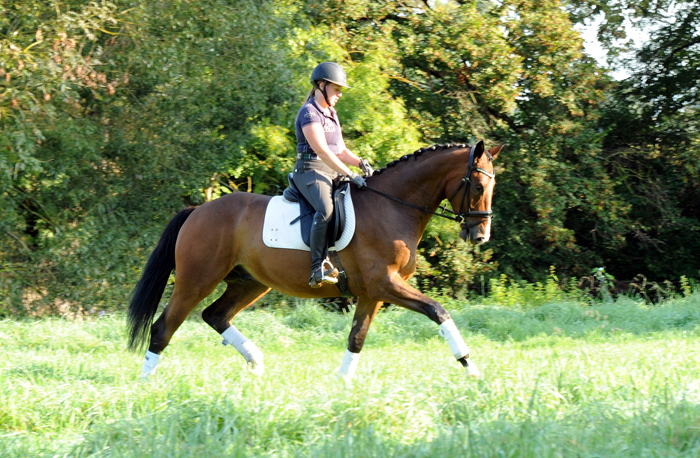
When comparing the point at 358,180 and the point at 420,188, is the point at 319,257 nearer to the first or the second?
the point at 358,180

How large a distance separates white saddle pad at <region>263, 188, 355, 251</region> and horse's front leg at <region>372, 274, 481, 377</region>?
1.75 ft

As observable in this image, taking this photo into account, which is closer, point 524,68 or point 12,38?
point 12,38

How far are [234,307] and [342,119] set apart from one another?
24.4ft

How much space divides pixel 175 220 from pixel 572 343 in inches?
181

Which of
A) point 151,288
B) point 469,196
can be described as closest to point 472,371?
point 469,196

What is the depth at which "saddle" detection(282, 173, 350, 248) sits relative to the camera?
5.68 meters

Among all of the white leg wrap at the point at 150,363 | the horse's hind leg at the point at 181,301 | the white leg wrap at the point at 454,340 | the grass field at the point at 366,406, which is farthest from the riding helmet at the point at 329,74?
the white leg wrap at the point at 150,363

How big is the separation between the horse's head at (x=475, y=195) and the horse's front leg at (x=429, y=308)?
656 mm

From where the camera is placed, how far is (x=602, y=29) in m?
17.2

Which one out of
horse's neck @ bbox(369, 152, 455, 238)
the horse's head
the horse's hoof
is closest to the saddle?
horse's neck @ bbox(369, 152, 455, 238)

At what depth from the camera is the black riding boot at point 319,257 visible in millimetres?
5602

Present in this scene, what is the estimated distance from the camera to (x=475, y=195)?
5.64 meters

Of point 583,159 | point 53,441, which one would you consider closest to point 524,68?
point 583,159

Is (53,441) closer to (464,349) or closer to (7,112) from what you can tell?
(464,349)
